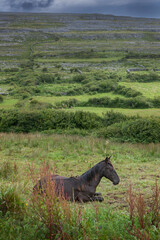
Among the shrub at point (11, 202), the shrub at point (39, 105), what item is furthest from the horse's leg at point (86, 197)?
the shrub at point (39, 105)

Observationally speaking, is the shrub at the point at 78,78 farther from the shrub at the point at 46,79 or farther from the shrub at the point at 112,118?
the shrub at the point at 112,118

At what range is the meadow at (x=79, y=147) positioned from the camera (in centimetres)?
480

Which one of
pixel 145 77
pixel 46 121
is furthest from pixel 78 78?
pixel 46 121

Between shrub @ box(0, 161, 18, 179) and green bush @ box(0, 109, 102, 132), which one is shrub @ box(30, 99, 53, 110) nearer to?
green bush @ box(0, 109, 102, 132)

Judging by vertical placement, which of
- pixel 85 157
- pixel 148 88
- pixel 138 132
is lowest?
pixel 138 132

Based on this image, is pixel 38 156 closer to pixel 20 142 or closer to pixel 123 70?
pixel 20 142

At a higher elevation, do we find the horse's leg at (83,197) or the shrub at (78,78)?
the horse's leg at (83,197)

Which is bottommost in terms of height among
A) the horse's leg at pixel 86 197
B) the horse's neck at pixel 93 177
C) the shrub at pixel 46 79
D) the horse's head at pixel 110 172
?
the shrub at pixel 46 79

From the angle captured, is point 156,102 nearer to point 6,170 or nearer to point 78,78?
point 78,78

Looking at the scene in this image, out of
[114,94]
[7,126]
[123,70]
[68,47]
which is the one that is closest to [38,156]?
[7,126]

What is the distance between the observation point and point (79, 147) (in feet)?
51.4

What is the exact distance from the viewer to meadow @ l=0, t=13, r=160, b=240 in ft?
15.8

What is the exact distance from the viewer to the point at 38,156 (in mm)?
13461

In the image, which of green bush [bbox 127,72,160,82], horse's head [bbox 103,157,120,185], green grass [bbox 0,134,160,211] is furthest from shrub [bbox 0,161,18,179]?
green bush [bbox 127,72,160,82]
